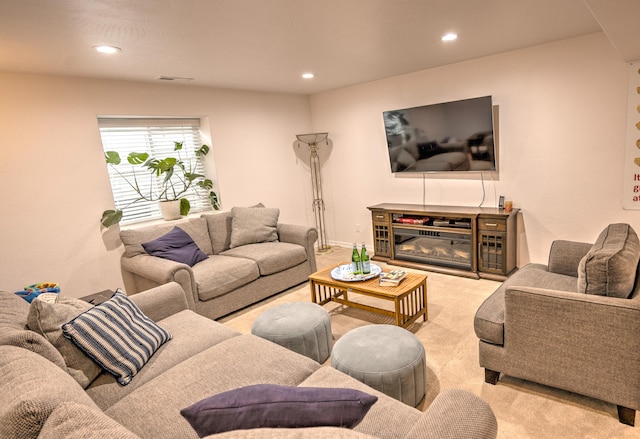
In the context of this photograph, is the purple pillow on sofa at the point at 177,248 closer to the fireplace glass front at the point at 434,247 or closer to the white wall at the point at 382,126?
the white wall at the point at 382,126

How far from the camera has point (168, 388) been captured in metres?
1.71

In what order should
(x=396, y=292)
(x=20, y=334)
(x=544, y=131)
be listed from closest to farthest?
1. (x=20, y=334)
2. (x=396, y=292)
3. (x=544, y=131)

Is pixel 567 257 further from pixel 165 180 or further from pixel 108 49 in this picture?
pixel 165 180

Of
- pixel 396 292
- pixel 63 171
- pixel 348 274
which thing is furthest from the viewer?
pixel 63 171

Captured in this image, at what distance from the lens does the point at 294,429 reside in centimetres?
93

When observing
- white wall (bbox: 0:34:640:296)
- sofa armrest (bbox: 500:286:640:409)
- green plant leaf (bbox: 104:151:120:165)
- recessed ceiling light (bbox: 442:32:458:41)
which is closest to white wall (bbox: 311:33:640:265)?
white wall (bbox: 0:34:640:296)

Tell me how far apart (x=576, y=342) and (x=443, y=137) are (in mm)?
2926

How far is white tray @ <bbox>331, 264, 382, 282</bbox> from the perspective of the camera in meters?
3.09

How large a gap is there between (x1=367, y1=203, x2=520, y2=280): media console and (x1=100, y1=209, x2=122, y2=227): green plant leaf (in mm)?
3009

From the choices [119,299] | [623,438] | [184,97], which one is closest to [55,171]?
[184,97]

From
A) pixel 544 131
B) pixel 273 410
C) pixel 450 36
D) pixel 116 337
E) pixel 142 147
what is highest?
pixel 450 36

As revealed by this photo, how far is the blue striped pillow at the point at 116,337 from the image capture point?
5.88 feet

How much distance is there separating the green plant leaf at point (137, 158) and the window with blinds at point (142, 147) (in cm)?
29

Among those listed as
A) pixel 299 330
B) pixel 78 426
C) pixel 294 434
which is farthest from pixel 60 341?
pixel 294 434
